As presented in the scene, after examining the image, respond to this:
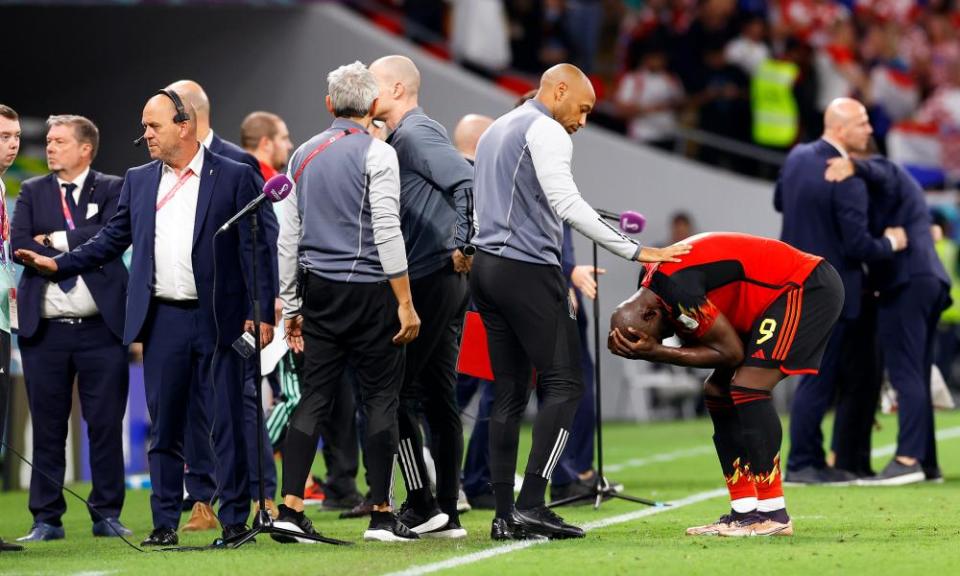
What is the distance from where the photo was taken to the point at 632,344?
688 centimetres

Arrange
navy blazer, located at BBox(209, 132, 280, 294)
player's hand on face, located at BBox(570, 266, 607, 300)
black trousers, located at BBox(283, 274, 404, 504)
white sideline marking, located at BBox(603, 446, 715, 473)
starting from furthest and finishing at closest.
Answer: white sideline marking, located at BBox(603, 446, 715, 473) < player's hand on face, located at BBox(570, 266, 607, 300) < navy blazer, located at BBox(209, 132, 280, 294) < black trousers, located at BBox(283, 274, 404, 504)

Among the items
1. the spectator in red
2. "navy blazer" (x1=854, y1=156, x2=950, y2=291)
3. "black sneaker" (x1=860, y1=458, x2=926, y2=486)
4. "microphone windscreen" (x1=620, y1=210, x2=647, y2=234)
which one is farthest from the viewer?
"navy blazer" (x1=854, y1=156, x2=950, y2=291)

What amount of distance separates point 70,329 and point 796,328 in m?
3.56

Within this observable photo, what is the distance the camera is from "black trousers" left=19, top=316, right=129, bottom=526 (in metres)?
8.16

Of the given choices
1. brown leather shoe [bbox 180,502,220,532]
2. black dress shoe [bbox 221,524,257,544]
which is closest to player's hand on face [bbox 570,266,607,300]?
brown leather shoe [bbox 180,502,220,532]

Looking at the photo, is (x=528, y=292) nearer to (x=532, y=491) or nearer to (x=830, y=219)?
(x=532, y=491)

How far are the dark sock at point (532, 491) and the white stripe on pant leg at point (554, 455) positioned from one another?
29mm

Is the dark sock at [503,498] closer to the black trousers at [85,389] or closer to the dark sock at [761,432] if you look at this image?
the dark sock at [761,432]

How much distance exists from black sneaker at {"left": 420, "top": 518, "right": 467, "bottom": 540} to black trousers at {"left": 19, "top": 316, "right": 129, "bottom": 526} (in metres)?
1.86

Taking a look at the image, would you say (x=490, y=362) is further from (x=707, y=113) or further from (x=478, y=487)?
(x=707, y=113)

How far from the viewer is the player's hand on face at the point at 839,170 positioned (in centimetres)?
988

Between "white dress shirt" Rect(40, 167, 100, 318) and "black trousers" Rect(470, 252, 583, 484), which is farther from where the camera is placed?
"white dress shirt" Rect(40, 167, 100, 318)

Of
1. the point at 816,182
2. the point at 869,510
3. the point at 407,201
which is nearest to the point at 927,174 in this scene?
the point at 816,182

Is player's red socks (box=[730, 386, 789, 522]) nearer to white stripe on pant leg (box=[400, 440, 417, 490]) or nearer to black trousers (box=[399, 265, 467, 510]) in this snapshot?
black trousers (box=[399, 265, 467, 510])
